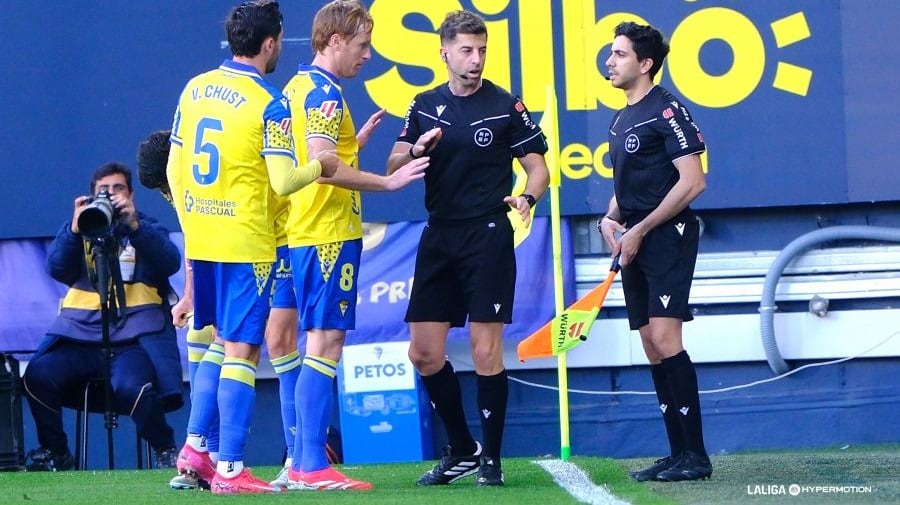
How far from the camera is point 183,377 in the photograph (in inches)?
331

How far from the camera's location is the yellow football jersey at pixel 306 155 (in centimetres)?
539

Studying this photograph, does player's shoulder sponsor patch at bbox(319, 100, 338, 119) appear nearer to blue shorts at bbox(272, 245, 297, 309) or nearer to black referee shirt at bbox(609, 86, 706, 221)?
blue shorts at bbox(272, 245, 297, 309)

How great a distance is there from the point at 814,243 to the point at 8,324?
487cm

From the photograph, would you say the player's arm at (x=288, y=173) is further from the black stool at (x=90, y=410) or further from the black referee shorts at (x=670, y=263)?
the black stool at (x=90, y=410)

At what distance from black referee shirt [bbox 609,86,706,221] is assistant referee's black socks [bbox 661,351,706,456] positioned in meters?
0.64

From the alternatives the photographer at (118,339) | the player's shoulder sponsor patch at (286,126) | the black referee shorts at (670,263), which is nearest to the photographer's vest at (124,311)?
the photographer at (118,339)

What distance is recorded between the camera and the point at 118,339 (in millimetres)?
7777

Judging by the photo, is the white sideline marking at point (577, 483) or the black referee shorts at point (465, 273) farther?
the black referee shorts at point (465, 273)

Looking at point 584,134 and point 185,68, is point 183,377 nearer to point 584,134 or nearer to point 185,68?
point 185,68

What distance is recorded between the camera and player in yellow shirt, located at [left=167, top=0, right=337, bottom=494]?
525cm

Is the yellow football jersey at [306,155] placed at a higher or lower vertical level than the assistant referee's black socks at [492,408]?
higher

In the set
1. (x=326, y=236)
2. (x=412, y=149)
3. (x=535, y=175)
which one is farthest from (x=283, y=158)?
(x=535, y=175)

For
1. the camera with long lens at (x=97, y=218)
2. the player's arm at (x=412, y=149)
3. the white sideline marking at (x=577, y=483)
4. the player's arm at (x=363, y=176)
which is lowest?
the white sideline marking at (x=577, y=483)

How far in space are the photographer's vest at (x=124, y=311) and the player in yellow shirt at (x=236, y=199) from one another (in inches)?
102
